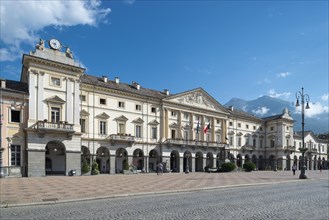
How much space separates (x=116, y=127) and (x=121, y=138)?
6.75ft

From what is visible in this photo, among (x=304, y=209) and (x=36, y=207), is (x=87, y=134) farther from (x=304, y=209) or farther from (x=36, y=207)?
(x=304, y=209)

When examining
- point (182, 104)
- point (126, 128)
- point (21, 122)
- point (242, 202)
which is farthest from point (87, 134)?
point (242, 202)

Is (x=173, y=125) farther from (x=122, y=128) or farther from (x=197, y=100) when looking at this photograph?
(x=122, y=128)

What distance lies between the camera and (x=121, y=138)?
1912 inches

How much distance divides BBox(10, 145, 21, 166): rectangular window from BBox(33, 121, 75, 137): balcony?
116 inches

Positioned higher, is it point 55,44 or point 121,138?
point 55,44

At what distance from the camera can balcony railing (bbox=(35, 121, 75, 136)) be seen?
36781mm

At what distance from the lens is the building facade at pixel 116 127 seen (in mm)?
37125

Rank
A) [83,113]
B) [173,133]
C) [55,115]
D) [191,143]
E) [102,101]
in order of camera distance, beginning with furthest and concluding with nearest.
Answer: [191,143] < [173,133] < [102,101] < [83,113] < [55,115]

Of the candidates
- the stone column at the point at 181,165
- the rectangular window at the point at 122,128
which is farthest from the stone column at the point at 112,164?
the stone column at the point at 181,165

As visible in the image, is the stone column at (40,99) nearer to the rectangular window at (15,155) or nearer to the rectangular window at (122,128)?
the rectangular window at (15,155)

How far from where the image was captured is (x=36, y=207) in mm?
12898

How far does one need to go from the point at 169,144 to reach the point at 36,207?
43.2m

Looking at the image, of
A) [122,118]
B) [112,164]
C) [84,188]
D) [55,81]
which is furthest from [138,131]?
[84,188]
